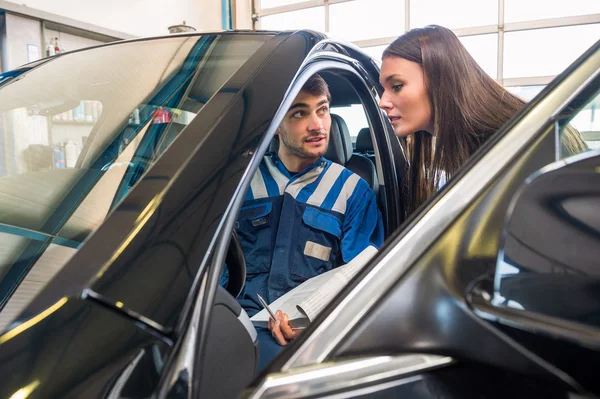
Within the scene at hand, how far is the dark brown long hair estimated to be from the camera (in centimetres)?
156

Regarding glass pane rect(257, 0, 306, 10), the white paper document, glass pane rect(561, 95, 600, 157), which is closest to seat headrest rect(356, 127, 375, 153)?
the white paper document

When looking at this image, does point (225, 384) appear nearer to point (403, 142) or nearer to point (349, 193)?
point (349, 193)

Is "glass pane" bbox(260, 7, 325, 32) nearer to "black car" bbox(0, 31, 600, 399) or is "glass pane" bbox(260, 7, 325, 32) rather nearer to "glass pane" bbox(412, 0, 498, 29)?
"glass pane" bbox(412, 0, 498, 29)

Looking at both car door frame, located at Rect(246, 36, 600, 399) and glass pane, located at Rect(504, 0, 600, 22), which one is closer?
car door frame, located at Rect(246, 36, 600, 399)

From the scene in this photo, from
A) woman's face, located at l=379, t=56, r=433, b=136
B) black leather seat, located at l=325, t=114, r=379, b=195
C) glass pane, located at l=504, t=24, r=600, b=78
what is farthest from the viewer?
glass pane, located at l=504, t=24, r=600, b=78

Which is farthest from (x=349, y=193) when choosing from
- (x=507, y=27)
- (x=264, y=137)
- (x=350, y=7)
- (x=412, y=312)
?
(x=350, y=7)

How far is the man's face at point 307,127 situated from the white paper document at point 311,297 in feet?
1.78

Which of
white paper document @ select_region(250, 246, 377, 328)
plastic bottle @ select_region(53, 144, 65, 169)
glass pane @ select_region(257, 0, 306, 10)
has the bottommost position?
white paper document @ select_region(250, 246, 377, 328)

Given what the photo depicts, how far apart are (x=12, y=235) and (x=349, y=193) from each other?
1165 mm

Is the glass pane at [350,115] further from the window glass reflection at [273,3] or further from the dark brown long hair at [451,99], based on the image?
the window glass reflection at [273,3]

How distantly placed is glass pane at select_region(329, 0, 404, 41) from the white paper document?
21.3 feet

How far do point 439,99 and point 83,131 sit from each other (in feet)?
3.94

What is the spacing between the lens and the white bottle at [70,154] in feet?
2.93

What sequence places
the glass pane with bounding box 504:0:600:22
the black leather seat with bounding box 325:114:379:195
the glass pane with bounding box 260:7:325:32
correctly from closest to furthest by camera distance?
the black leather seat with bounding box 325:114:379:195
the glass pane with bounding box 504:0:600:22
the glass pane with bounding box 260:7:325:32
